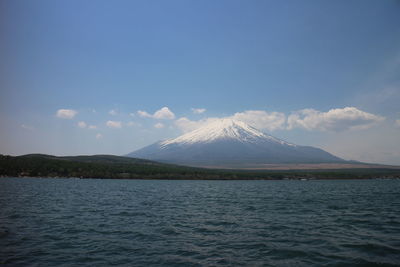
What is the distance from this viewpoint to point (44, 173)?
162625 millimetres

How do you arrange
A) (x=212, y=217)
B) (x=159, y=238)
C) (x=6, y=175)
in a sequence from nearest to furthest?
(x=159, y=238) → (x=212, y=217) → (x=6, y=175)

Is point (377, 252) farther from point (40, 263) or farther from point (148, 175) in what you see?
point (148, 175)

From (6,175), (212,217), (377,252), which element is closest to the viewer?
(377,252)

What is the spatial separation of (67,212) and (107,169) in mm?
160897

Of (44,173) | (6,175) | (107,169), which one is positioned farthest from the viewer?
(107,169)

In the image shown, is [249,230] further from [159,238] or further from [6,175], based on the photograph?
[6,175]

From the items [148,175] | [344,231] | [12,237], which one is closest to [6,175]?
[148,175]

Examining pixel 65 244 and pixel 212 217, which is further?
pixel 212 217

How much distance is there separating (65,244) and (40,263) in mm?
4405

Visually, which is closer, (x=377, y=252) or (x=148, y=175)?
(x=377, y=252)

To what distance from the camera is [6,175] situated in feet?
483

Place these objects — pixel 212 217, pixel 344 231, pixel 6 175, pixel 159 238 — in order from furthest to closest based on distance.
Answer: pixel 6 175 → pixel 212 217 → pixel 344 231 → pixel 159 238

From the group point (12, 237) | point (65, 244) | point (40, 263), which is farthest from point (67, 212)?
point (40, 263)

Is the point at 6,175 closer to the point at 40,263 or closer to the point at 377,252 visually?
the point at 40,263
